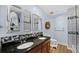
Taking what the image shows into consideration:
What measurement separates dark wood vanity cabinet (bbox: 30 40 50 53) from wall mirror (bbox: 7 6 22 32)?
37cm

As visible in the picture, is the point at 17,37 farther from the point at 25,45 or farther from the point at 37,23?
the point at 37,23

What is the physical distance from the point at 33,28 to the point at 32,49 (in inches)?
12.0

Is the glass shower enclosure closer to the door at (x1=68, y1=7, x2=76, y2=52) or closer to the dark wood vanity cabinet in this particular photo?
the door at (x1=68, y1=7, x2=76, y2=52)

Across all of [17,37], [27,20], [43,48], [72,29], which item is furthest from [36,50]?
[72,29]

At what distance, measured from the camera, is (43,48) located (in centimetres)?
168

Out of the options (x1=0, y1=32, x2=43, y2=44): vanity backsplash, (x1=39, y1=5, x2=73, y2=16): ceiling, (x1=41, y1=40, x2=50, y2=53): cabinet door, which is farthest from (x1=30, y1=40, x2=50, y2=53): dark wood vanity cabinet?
(x1=39, y1=5, x2=73, y2=16): ceiling

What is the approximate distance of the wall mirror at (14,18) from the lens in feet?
5.23

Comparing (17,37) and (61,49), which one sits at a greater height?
(17,37)

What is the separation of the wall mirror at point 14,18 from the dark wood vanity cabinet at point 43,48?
37cm

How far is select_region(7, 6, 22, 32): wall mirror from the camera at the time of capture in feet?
5.23

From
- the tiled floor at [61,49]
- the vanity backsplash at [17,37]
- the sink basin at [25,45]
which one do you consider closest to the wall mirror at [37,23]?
the vanity backsplash at [17,37]

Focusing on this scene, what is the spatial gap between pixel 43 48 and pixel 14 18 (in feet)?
1.95
